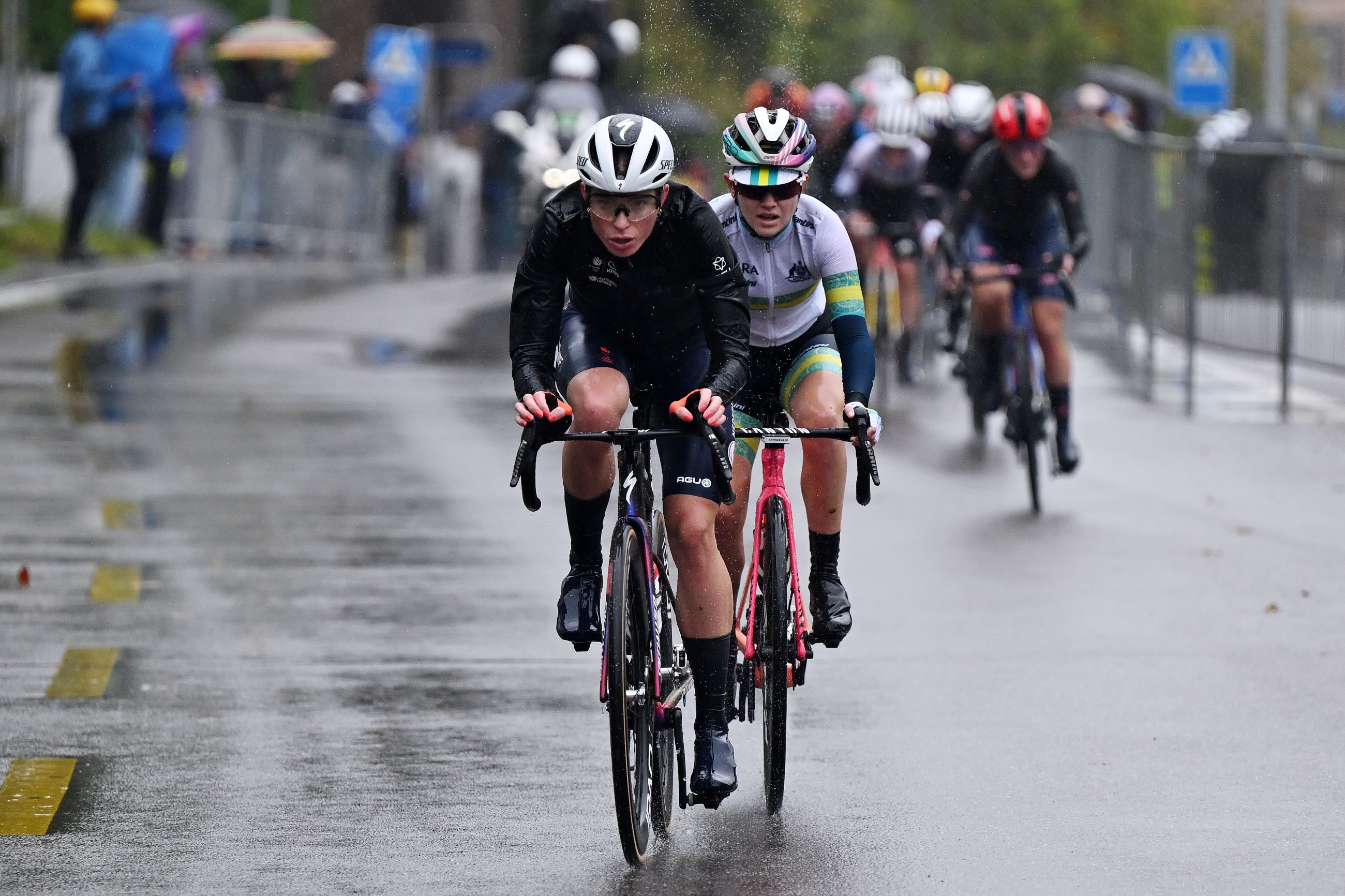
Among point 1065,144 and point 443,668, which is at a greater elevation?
point 1065,144

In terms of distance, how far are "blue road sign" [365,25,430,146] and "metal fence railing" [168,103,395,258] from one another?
53cm

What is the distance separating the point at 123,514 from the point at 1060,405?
4713 millimetres

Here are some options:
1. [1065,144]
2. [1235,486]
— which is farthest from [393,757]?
[1065,144]

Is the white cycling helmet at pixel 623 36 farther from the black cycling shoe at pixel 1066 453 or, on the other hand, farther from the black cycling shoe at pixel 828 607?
the black cycling shoe at pixel 828 607

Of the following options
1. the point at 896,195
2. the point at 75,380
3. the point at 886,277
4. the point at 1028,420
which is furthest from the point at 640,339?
the point at 886,277

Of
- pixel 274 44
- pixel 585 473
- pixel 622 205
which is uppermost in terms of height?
pixel 274 44

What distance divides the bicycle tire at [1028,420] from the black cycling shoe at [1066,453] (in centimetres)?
16

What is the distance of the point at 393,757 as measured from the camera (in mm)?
7301

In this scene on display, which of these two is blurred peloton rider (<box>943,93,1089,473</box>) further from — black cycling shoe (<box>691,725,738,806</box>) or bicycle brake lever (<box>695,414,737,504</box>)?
bicycle brake lever (<box>695,414,737,504</box>)

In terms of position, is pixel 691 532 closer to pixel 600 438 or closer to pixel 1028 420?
pixel 600 438

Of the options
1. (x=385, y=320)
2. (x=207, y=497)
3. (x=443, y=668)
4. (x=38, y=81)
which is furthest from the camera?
(x=38, y=81)

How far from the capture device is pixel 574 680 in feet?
27.9

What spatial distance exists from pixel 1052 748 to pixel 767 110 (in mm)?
2021

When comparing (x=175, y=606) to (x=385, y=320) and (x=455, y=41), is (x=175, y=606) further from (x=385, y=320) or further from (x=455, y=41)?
(x=455, y=41)
